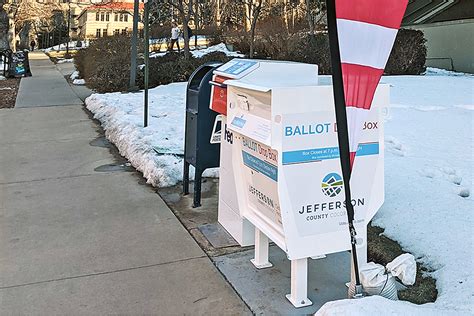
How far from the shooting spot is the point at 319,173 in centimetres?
326

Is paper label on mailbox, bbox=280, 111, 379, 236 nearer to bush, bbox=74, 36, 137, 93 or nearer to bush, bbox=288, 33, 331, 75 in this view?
bush, bbox=74, 36, 137, 93

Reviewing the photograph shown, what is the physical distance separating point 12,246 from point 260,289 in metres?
2.15

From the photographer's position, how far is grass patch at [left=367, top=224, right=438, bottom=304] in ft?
11.2

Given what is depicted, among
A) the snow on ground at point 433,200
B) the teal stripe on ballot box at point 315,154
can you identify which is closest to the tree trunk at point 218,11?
the snow on ground at point 433,200

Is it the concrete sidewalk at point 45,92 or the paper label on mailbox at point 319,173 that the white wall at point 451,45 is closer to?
the concrete sidewalk at point 45,92

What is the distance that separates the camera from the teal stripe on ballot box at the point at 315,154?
3150mm

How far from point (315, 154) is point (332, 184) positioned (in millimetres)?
231

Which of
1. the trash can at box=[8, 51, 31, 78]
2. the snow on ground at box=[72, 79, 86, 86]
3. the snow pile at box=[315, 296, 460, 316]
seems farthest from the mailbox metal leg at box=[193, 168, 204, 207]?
the trash can at box=[8, 51, 31, 78]

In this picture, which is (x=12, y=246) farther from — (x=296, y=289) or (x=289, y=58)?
(x=289, y=58)

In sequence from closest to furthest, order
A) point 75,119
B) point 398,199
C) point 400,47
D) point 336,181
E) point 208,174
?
point 336,181 < point 398,199 < point 208,174 < point 75,119 < point 400,47

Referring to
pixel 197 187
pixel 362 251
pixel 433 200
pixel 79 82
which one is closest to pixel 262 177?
pixel 362 251

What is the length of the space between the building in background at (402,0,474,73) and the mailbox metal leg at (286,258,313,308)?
15.9m

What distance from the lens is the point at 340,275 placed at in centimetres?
383

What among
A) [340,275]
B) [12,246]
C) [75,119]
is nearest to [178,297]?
[340,275]
